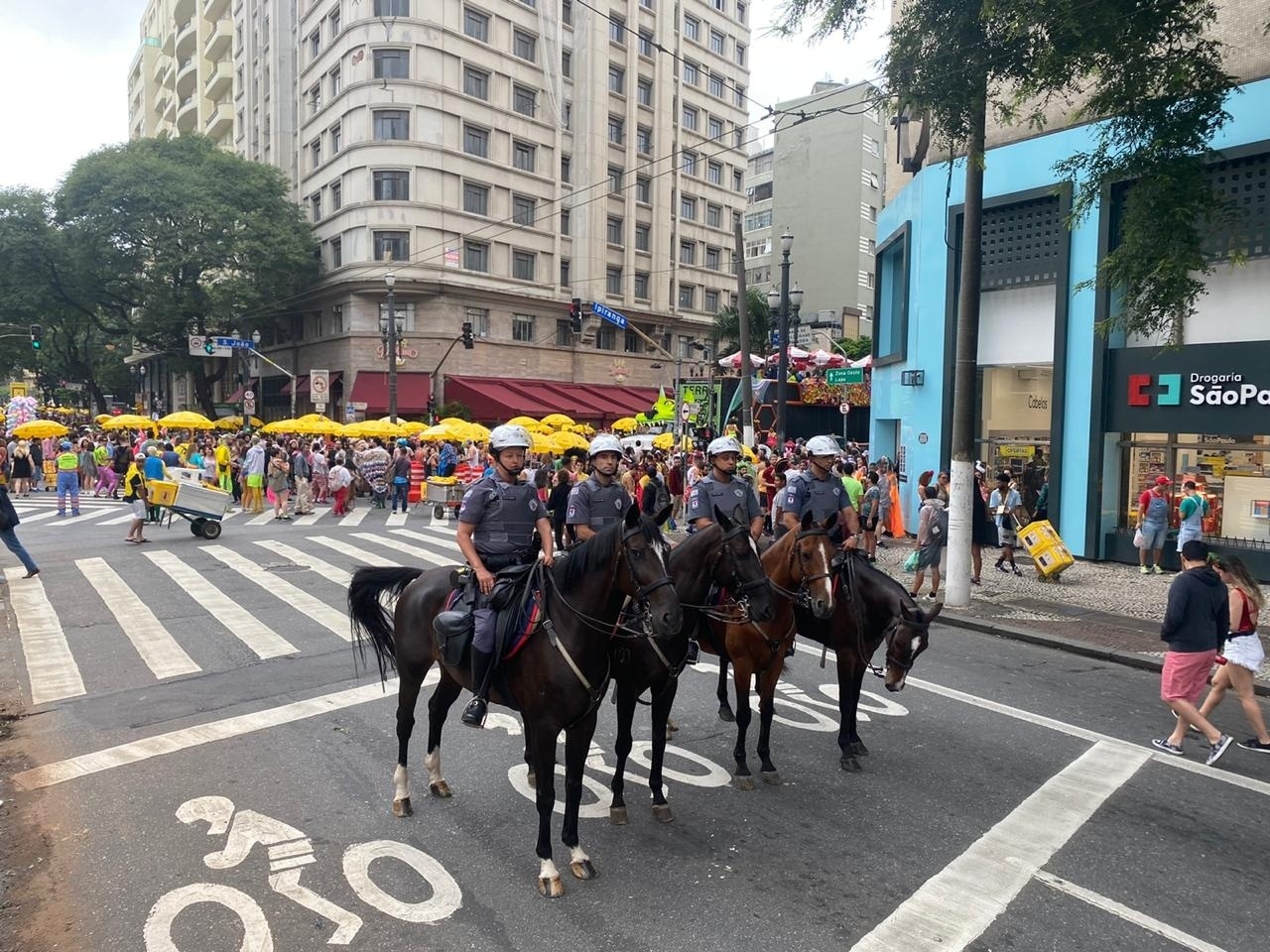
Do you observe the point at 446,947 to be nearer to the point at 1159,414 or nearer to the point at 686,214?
the point at 1159,414

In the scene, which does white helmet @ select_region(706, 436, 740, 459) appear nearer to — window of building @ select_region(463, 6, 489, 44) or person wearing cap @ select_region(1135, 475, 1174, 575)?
person wearing cap @ select_region(1135, 475, 1174, 575)

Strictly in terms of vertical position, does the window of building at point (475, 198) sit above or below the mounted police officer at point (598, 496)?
above

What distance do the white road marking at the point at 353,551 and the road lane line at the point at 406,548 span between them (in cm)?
60

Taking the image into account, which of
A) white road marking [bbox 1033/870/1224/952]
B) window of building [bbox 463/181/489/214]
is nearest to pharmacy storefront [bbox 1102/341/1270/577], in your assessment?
white road marking [bbox 1033/870/1224/952]

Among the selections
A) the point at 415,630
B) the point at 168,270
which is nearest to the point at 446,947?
the point at 415,630

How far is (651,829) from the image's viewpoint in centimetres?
530

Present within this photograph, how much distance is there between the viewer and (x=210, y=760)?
247 inches

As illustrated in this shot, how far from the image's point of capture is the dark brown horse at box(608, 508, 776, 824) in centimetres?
504

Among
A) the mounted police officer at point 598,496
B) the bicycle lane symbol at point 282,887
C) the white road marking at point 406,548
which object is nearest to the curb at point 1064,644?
the mounted police officer at point 598,496

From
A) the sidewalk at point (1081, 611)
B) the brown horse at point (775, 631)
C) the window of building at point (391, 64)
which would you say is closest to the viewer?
the brown horse at point (775, 631)

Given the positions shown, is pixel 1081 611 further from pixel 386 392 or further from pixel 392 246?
pixel 392 246

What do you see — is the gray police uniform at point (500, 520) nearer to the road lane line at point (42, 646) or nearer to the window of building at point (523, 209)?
the road lane line at point (42, 646)

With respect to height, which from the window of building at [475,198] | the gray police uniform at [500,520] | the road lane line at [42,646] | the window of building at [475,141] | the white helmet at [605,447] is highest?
the window of building at [475,141]

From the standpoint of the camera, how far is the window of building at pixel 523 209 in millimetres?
44062
